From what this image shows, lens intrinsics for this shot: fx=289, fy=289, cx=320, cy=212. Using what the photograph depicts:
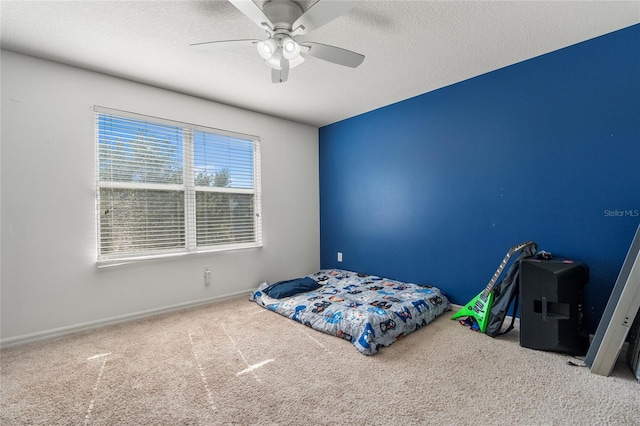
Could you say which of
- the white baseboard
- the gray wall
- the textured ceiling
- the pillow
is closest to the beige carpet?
the white baseboard

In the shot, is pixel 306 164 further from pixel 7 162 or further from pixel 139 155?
pixel 7 162

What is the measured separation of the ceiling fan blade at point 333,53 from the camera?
184 centimetres

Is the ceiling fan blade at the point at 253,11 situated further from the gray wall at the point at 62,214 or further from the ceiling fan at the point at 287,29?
the gray wall at the point at 62,214

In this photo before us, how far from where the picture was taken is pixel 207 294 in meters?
3.35

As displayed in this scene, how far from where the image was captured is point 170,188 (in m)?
3.11

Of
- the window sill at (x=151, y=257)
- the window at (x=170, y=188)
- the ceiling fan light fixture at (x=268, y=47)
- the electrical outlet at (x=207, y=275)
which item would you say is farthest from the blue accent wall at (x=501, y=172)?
the ceiling fan light fixture at (x=268, y=47)

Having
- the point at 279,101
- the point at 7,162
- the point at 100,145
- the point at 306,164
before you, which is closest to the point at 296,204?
the point at 306,164

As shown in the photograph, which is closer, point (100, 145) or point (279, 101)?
point (100, 145)

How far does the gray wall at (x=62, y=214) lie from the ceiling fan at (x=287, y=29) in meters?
1.55

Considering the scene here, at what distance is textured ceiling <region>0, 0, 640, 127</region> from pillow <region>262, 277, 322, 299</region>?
7.18 feet

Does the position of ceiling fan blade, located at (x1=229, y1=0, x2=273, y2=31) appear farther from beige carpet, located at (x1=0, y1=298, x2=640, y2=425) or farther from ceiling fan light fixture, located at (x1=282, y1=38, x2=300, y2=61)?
beige carpet, located at (x1=0, y1=298, x2=640, y2=425)

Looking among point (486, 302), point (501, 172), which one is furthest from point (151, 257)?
point (501, 172)

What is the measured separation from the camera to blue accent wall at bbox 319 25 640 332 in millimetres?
2193

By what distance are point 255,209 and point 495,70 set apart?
305 cm
